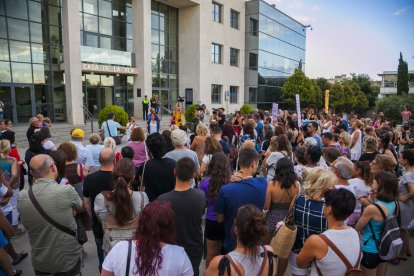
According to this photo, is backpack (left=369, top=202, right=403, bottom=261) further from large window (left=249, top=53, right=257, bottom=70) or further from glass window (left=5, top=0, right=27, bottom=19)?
large window (left=249, top=53, right=257, bottom=70)

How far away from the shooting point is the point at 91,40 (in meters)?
21.2

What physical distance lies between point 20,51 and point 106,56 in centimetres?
544

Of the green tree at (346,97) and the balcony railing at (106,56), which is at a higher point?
the balcony railing at (106,56)

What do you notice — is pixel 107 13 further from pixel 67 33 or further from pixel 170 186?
pixel 170 186

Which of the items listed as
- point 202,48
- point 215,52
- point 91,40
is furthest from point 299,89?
point 91,40

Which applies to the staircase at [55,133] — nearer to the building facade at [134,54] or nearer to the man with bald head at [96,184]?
the building facade at [134,54]

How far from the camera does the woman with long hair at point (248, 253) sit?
184 cm

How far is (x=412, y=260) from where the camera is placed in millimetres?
4316

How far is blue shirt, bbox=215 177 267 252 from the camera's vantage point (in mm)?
2869

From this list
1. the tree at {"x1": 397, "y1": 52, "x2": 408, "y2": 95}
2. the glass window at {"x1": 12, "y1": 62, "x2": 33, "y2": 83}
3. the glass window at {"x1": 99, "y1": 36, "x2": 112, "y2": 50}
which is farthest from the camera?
the tree at {"x1": 397, "y1": 52, "x2": 408, "y2": 95}

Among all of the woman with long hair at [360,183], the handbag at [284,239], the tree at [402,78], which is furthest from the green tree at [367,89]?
the handbag at [284,239]

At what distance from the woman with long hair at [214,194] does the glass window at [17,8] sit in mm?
20291

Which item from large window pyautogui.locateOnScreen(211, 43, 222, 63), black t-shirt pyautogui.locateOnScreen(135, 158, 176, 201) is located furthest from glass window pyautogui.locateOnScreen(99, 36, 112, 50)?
black t-shirt pyautogui.locateOnScreen(135, 158, 176, 201)

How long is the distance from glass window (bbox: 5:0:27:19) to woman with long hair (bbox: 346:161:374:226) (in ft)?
69.9
